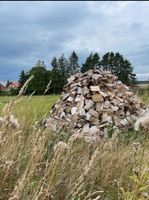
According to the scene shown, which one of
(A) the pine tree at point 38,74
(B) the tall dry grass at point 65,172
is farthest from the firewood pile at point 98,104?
(B) the tall dry grass at point 65,172

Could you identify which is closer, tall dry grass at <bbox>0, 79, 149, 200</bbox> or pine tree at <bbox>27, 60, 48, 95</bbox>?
tall dry grass at <bbox>0, 79, 149, 200</bbox>

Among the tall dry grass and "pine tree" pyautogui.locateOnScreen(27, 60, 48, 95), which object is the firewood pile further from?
the tall dry grass

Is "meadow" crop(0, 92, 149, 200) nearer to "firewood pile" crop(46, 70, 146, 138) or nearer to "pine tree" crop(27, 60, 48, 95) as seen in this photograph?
"pine tree" crop(27, 60, 48, 95)

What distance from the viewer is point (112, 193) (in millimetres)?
3318

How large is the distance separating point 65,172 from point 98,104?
553 centimetres

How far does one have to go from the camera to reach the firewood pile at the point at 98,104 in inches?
336

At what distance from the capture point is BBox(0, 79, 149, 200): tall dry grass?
101 inches

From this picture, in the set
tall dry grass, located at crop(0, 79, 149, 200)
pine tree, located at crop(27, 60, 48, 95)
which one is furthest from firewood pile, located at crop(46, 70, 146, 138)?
tall dry grass, located at crop(0, 79, 149, 200)

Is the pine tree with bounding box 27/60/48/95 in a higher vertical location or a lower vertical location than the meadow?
higher

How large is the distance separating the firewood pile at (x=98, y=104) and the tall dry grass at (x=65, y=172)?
3.63 meters

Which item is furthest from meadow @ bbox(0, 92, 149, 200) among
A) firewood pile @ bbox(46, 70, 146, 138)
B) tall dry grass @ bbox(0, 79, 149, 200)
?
firewood pile @ bbox(46, 70, 146, 138)

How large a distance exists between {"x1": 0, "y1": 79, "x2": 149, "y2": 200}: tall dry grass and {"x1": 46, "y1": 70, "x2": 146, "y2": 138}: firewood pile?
11.9ft

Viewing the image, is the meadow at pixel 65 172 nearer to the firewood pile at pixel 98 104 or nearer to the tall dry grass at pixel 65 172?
the tall dry grass at pixel 65 172

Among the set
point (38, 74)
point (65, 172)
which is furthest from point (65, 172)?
point (38, 74)
